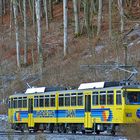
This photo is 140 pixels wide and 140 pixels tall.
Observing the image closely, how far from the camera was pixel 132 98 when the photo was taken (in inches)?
1267

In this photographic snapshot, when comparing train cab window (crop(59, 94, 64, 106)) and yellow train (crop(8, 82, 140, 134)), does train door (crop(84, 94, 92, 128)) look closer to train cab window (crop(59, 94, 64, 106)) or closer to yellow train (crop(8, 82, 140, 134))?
yellow train (crop(8, 82, 140, 134))

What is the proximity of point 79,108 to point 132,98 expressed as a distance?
404 cm

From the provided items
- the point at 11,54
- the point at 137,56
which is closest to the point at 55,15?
the point at 11,54

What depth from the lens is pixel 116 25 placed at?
213 feet

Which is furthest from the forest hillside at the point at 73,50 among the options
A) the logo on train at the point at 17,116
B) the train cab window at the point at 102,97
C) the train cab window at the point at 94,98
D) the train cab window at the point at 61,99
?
the train cab window at the point at 102,97

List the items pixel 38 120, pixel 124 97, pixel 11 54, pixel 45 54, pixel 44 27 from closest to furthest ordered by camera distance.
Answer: pixel 124 97, pixel 38 120, pixel 45 54, pixel 11 54, pixel 44 27

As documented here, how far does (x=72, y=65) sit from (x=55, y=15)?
2420cm

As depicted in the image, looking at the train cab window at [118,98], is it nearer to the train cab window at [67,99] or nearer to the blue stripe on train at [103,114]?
the blue stripe on train at [103,114]

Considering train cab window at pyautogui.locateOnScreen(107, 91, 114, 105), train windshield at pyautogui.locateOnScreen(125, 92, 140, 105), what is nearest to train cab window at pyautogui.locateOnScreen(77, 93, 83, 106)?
train cab window at pyautogui.locateOnScreen(107, 91, 114, 105)

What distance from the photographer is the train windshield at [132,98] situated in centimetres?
3184

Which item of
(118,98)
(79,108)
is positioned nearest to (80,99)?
(79,108)

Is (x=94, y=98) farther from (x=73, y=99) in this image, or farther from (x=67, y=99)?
(x=67, y=99)

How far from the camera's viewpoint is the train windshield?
3184 centimetres

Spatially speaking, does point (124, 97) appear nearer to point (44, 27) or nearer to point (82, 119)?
point (82, 119)
